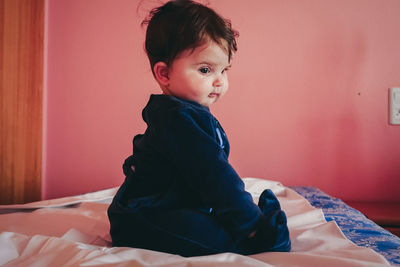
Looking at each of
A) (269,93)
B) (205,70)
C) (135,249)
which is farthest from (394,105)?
(135,249)

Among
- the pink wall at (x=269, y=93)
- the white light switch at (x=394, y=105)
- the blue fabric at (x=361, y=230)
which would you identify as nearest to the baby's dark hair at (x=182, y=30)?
the blue fabric at (x=361, y=230)

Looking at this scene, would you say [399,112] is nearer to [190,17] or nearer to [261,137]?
[261,137]

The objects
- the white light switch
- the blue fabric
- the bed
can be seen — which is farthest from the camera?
the white light switch

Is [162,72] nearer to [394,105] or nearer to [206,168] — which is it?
[206,168]

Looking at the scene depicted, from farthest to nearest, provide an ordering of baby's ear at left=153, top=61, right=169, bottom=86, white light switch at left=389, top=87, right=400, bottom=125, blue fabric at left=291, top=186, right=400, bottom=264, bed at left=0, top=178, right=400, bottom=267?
white light switch at left=389, top=87, right=400, bottom=125 < baby's ear at left=153, top=61, right=169, bottom=86 < blue fabric at left=291, top=186, right=400, bottom=264 < bed at left=0, top=178, right=400, bottom=267

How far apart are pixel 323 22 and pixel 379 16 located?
318mm

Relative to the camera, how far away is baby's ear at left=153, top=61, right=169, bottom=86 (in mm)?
856

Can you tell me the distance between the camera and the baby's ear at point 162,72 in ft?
2.81

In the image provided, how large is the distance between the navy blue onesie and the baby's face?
0.22 feet

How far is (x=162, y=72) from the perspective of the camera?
0.87 metres

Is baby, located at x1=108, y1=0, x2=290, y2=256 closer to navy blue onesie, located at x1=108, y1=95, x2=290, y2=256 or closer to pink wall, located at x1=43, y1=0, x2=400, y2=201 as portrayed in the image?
navy blue onesie, located at x1=108, y1=95, x2=290, y2=256

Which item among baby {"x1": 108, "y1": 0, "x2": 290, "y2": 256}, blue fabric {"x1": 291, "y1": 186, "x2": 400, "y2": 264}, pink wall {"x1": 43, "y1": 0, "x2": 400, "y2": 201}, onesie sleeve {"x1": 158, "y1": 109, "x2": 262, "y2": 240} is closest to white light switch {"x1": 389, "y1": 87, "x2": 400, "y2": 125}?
pink wall {"x1": 43, "y1": 0, "x2": 400, "y2": 201}

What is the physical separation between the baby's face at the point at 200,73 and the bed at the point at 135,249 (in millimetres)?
410

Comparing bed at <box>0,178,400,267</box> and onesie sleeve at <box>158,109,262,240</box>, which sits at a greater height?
onesie sleeve at <box>158,109,262,240</box>
